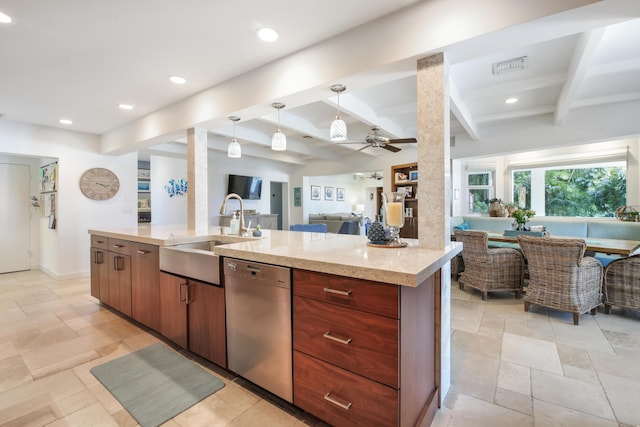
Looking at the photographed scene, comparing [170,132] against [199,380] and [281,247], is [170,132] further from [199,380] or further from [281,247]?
[199,380]

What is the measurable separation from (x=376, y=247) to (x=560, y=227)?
486cm

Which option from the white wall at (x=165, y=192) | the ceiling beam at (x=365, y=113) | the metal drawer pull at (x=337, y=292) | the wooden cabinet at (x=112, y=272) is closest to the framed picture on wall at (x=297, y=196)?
the white wall at (x=165, y=192)

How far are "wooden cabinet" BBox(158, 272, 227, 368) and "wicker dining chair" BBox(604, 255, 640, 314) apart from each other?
3.87 m

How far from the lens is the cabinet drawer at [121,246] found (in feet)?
9.02

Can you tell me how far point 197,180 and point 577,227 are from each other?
5892 mm

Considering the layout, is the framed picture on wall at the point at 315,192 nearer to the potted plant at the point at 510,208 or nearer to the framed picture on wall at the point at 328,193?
the framed picture on wall at the point at 328,193

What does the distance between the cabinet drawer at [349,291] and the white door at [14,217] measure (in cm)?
656

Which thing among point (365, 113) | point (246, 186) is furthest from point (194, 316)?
point (246, 186)

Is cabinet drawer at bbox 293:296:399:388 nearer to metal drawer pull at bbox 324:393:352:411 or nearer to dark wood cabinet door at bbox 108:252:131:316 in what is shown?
metal drawer pull at bbox 324:393:352:411

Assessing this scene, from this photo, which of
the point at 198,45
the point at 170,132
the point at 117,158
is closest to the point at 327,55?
the point at 198,45

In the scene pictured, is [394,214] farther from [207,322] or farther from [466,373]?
[207,322]

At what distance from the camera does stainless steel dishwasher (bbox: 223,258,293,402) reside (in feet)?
5.18

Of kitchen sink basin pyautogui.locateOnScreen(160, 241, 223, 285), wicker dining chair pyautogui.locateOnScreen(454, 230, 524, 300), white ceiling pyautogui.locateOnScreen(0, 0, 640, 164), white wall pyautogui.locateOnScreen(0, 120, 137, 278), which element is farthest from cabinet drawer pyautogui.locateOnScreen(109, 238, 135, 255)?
wicker dining chair pyautogui.locateOnScreen(454, 230, 524, 300)

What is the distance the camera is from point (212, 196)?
23.9ft
